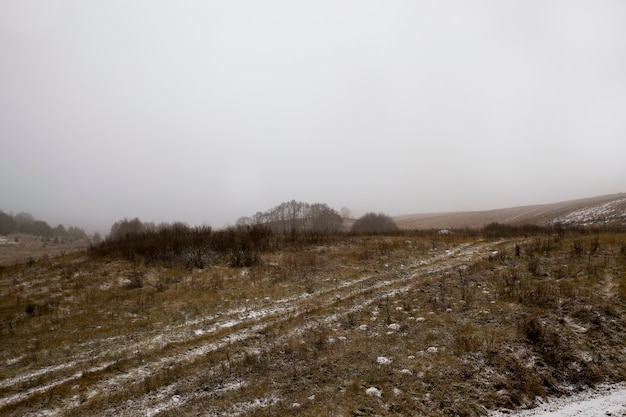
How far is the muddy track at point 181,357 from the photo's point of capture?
30.9 ft

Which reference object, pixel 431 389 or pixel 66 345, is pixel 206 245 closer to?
pixel 66 345

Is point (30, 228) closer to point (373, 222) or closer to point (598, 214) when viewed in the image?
point (373, 222)

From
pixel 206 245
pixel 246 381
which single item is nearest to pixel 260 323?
pixel 246 381

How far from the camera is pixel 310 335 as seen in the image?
1288 cm

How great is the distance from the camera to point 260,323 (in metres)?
14.6

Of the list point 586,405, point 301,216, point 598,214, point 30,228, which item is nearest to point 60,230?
point 30,228

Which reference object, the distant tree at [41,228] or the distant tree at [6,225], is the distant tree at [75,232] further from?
the distant tree at [6,225]

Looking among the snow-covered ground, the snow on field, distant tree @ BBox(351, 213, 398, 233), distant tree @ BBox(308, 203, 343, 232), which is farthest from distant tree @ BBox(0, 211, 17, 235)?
the snow on field

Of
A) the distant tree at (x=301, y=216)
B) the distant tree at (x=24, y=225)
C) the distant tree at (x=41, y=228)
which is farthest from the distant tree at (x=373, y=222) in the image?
the distant tree at (x=24, y=225)

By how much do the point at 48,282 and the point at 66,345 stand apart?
9.16 m

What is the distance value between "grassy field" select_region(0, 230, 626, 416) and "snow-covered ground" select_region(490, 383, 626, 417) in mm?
284

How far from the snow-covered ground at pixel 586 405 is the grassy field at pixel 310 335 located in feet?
0.93

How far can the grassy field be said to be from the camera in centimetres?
923

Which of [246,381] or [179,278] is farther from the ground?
[179,278]
